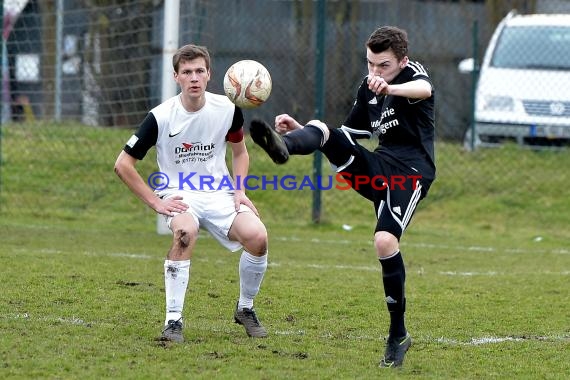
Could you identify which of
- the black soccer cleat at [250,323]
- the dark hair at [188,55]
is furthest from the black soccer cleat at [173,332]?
the dark hair at [188,55]

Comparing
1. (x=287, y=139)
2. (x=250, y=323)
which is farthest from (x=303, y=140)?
(x=250, y=323)

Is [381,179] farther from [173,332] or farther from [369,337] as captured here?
[173,332]

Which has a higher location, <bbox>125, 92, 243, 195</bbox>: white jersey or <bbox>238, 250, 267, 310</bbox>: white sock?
<bbox>125, 92, 243, 195</bbox>: white jersey

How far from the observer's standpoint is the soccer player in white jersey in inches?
234

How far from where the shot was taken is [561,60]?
13203 mm

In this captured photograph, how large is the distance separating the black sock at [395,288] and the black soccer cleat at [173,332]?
1.16 metres

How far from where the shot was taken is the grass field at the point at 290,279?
548 centimetres

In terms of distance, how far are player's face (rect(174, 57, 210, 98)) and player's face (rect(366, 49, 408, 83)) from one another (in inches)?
38.1

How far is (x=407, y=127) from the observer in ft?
18.8

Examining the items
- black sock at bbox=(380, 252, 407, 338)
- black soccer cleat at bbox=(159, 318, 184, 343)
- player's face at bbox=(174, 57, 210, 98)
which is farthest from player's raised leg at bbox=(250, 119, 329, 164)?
black soccer cleat at bbox=(159, 318, 184, 343)

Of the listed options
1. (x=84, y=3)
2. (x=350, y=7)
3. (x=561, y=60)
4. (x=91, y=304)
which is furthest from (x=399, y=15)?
(x=91, y=304)

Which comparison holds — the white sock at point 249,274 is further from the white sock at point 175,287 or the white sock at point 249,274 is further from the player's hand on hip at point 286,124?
the player's hand on hip at point 286,124

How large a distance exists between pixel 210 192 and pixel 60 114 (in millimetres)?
6830

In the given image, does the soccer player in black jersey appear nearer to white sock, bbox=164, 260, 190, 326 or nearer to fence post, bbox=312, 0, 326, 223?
white sock, bbox=164, 260, 190, 326
